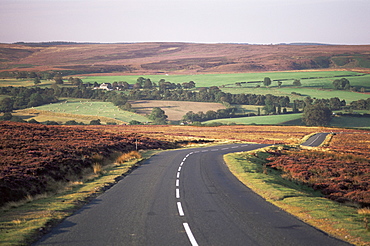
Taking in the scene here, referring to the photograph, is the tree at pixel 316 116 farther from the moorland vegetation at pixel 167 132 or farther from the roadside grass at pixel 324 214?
the roadside grass at pixel 324 214

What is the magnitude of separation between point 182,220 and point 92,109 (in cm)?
13342

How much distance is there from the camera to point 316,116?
11962 centimetres

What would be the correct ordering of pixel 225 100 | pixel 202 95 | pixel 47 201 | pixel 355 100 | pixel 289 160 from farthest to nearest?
pixel 202 95
pixel 225 100
pixel 355 100
pixel 289 160
pixel 47 201

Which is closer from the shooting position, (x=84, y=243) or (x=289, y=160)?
(x=84, y=243)

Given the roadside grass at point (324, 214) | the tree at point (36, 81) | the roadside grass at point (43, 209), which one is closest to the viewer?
the roadside grass at point (43, 209)

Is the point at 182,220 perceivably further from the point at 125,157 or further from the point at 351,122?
the point at 351,122

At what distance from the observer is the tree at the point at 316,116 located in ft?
394

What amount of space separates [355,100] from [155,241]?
159219 mm

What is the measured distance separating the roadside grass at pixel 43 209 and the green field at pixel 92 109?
10519cm

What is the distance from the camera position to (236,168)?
25578 millimetres

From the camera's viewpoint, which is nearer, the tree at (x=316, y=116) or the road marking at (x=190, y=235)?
the road marking at (x=190, y=235)

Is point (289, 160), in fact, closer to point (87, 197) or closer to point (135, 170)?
point (135, 170)

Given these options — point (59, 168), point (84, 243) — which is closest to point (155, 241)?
point (84, 243)

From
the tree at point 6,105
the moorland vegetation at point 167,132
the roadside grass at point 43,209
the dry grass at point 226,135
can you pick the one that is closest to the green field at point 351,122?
the moorland vegetation at point 167,132
